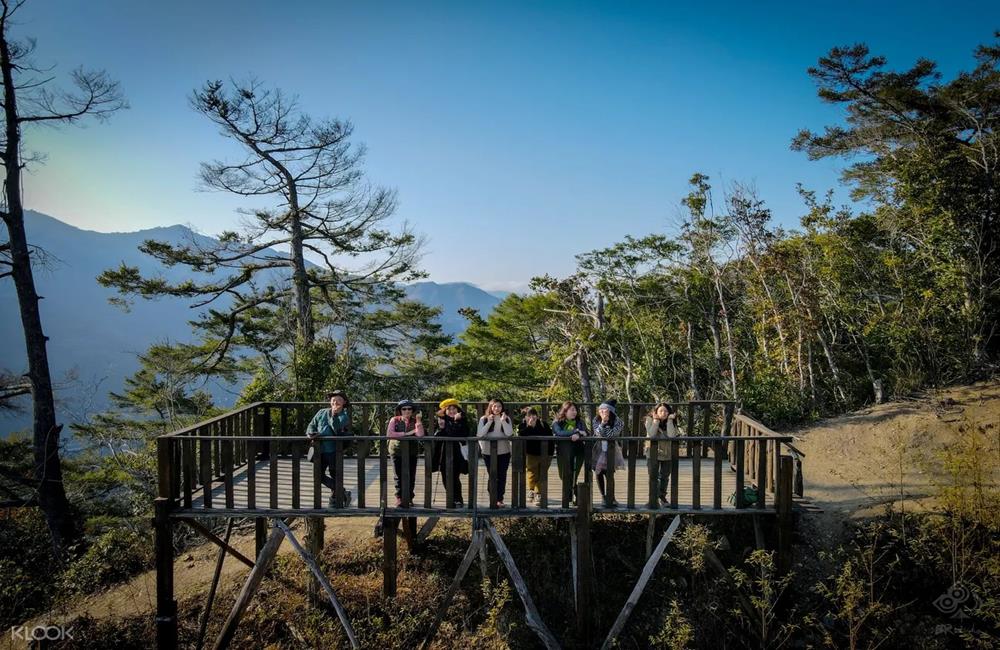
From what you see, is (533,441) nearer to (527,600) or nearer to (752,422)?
(527,600)

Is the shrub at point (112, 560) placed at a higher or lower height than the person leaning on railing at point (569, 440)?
lower

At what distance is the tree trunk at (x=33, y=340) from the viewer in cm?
1180

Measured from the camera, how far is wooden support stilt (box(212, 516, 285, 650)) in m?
7.14

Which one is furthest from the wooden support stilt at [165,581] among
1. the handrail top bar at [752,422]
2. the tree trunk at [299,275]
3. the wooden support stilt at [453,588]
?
the tree trunk at [299,275]

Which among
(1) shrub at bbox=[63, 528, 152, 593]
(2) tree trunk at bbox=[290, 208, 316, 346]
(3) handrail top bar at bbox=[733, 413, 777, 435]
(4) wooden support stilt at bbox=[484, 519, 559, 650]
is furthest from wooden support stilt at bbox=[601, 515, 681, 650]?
(2) tree trunk at bbox=[290, 208, 316, 346]

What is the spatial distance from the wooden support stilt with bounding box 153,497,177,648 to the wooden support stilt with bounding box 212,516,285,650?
0.56 meters

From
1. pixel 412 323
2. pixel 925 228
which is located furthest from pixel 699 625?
pixel 412 323

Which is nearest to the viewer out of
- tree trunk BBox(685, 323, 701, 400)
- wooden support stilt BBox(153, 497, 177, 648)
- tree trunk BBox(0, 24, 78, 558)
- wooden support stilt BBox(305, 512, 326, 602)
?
wooden support stilt BBox(153, 497, 177, 648)

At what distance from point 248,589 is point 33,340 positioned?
8.52 m

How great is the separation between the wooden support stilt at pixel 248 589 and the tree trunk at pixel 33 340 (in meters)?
6.96

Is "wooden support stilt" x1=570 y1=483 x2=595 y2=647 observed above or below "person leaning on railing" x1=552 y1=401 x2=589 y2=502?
below

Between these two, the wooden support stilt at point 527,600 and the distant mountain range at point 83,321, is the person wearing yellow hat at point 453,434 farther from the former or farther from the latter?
the distant mountain range at point 83,321

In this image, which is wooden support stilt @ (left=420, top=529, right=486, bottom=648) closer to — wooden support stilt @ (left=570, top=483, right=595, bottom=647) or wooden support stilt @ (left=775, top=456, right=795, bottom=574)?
wooden support stilt @ (left=570, top=483, right=595, bottom=647)

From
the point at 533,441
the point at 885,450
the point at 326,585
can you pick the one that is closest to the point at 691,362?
the point at 885,450
